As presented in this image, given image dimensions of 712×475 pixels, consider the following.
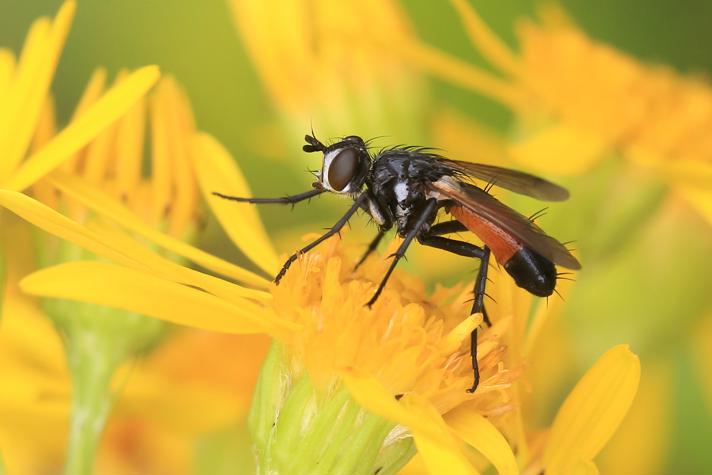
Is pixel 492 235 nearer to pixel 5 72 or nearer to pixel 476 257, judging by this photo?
pixel 476 257

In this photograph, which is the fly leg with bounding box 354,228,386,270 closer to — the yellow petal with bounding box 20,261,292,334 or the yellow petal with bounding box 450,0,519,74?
the yellow petal with bounding box 20,261,292,334

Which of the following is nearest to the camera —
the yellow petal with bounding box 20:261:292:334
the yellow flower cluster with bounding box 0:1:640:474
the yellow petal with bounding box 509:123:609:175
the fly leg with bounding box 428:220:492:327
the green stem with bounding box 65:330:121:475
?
the yellow petal with bounding box 20:261:292:334

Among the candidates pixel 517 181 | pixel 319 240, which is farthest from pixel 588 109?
pixel 319 240

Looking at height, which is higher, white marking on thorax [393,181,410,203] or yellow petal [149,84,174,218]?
yellow petal [149,84,174,218]

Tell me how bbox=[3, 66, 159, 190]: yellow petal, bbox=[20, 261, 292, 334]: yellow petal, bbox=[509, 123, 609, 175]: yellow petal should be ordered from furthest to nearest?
bbox=[509, 123, 609, 175]: yellow petal → bbox=[3, 66, 159, 190]: yellow petal → bbox=[20, 261, 292, 334]: yellow petal

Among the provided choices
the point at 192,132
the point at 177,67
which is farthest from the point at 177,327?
the point at 177,67

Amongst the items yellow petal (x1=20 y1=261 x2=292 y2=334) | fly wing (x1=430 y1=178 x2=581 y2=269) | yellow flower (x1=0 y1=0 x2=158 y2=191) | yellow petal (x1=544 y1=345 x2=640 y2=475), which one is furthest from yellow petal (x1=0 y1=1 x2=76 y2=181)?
yellow petal (x1=544 y1=345 x2=640 y2=475)
